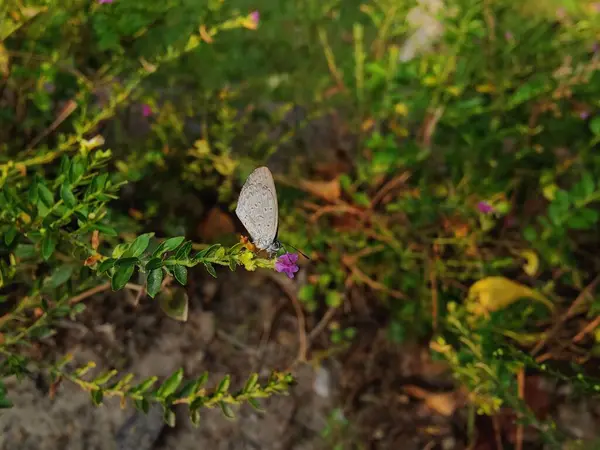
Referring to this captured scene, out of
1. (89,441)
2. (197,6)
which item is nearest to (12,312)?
(89,441)

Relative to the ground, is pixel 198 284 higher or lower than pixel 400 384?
higher

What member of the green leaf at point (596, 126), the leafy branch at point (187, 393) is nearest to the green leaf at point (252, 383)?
the leafy branch at point (187, 393)

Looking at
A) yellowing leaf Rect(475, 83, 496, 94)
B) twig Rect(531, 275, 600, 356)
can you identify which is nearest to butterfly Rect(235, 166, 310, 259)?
twig Rect(531, 275, 600, 356)

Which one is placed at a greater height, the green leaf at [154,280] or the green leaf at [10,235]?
the green leaf at [10,235]

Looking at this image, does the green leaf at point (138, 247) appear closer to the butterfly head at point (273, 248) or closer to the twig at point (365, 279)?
the butterfly head at point (273, 248)

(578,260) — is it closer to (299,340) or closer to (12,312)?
(299,340)

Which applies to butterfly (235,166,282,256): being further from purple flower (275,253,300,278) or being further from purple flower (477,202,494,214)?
purple flower (477,202,494,214)

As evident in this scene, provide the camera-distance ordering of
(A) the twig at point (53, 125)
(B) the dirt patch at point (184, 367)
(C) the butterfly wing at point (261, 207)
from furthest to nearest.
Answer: (A) the twig at point (53, 125) < (B) the dirt patch at point (184, 367) < (C) the butterfly wing at point (261, 207)
